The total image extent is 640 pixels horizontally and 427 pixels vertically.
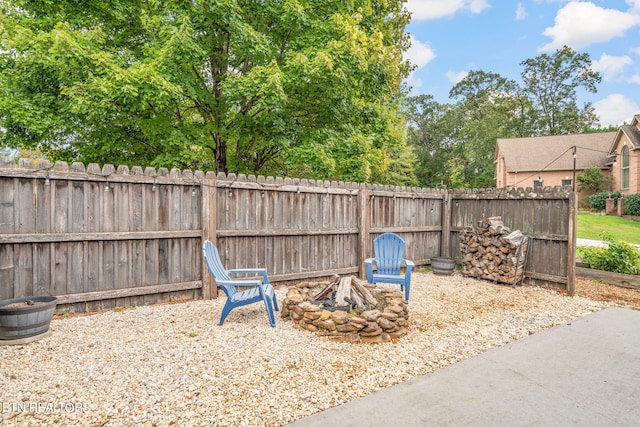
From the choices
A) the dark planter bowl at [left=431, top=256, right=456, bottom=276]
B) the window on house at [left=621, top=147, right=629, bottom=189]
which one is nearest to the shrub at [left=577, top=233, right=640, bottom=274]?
the dark planter bowl at [left=431, top=256, right=456, bottom=276]

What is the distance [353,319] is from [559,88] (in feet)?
109

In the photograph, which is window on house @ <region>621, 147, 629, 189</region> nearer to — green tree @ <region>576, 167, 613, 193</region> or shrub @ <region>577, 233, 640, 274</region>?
green tree @ <region>576, 167, 613, 193</region>

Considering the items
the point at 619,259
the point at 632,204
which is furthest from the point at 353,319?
the point at 632,204

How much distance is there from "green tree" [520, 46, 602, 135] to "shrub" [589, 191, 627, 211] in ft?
36.8

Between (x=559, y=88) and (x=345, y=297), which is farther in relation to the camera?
(x=559, y=88)

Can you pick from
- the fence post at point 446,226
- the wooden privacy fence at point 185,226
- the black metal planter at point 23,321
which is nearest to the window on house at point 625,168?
the fence post at point 446,226

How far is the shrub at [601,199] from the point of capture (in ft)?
59.2

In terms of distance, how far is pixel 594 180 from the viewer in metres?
19.4

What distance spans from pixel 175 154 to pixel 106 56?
188 centimetres

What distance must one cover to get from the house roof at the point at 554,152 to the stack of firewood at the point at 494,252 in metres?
19.0

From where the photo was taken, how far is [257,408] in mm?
2051

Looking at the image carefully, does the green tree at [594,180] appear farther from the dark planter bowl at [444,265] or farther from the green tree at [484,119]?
the dark planter bowl at [444,265]

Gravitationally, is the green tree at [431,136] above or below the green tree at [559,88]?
below

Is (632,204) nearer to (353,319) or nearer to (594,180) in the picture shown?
(594,180)
